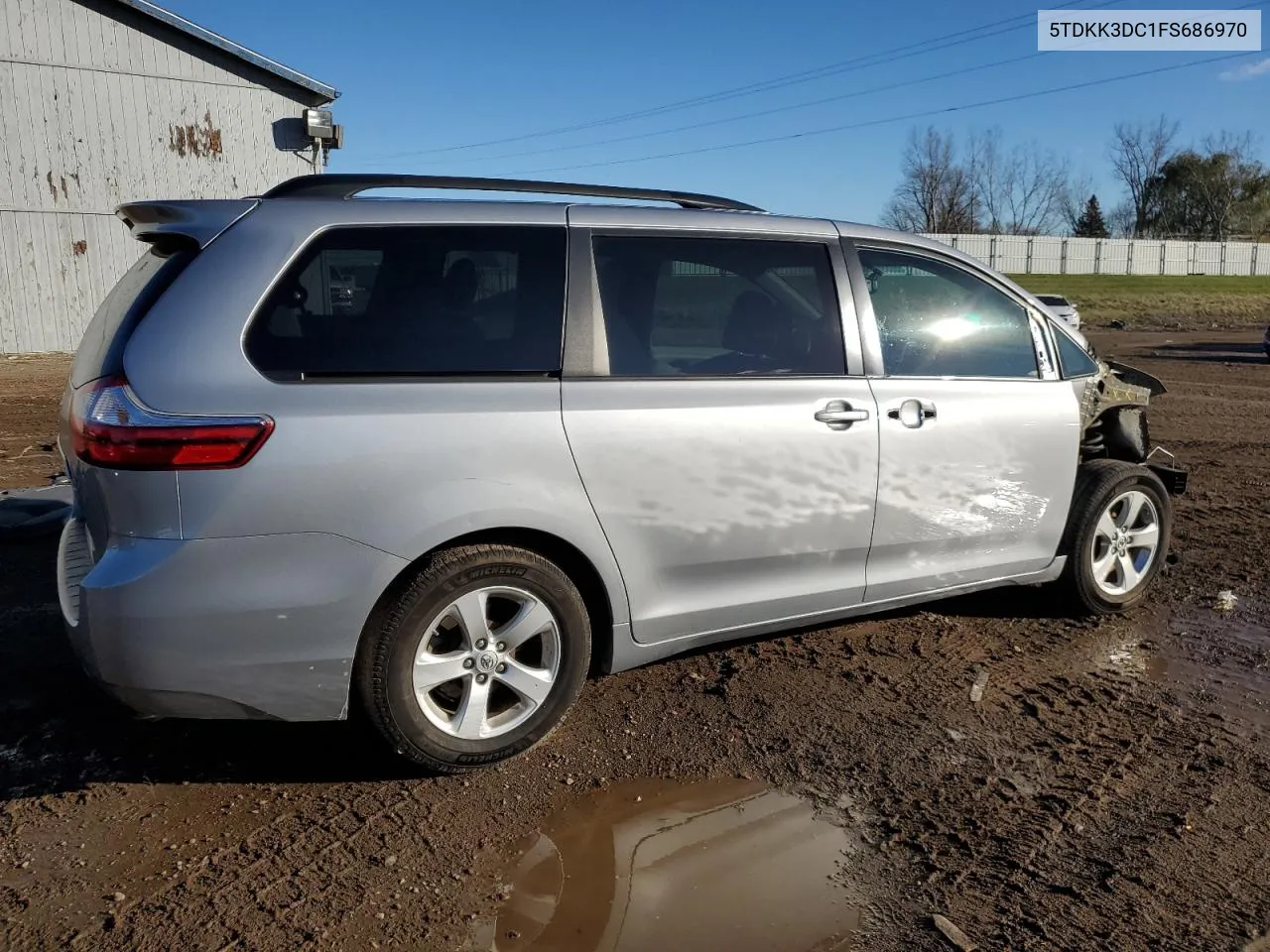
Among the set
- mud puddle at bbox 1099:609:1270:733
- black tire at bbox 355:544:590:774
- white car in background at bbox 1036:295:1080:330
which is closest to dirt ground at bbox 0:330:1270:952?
mud puddle at bbox 1099:609:1270:733

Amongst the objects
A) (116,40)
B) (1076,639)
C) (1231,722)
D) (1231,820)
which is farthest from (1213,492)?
(116,40)

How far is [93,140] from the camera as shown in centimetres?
1642

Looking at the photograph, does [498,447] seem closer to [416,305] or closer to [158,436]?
[416,305]

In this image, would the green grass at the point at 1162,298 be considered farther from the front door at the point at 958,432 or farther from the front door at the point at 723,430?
the front door at the point at 723,430

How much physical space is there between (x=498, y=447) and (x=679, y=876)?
4.53ft

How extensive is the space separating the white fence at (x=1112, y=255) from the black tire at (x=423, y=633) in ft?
179

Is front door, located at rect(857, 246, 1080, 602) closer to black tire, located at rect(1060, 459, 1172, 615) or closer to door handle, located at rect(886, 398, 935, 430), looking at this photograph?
door handle, located at rect(886, 398, 935, 430)

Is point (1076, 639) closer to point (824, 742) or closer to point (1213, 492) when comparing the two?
point (824, 742)

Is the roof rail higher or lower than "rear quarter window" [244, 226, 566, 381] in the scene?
higher

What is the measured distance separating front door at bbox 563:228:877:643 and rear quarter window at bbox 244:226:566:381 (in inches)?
6.4

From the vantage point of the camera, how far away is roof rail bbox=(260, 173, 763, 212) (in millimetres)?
3490

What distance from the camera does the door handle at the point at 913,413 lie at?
4160mm

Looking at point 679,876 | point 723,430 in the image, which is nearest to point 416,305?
point 723,430

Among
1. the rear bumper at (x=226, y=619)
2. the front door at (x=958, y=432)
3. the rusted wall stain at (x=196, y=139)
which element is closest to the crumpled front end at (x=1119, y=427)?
the front door at (x=958, y=432)
